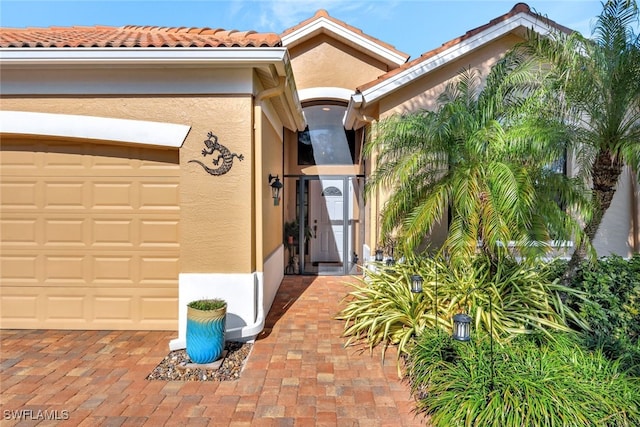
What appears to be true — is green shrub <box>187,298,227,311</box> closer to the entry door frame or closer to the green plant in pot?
the green plant in pot

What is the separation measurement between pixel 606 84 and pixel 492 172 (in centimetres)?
243

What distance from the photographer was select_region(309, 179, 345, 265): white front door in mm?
11180

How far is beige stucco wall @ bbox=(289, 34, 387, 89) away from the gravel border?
9491 millimetres

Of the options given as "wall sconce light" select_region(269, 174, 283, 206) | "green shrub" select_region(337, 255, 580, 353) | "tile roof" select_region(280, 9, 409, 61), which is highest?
"tile roof" select_region(280, 9, 409, 61)

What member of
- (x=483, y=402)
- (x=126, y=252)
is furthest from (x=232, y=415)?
(x=126, y=252)

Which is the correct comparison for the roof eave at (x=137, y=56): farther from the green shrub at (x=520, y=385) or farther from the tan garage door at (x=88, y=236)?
the green shrub at (x=520, y=385)

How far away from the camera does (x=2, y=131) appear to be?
5.62 m

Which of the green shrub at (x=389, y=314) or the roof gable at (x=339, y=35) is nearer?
the green shrub at (x=389, y=314)

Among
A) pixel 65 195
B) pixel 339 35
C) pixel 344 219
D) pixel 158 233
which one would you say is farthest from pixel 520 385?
pixel 339 35

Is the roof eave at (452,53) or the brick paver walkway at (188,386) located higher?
the roof eave at (452,53)

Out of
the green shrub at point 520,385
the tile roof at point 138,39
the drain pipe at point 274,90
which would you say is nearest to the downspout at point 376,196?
the drain pipe at point 274,90

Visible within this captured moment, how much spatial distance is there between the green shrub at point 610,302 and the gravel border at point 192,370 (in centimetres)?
512

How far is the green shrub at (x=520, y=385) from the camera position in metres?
3.25

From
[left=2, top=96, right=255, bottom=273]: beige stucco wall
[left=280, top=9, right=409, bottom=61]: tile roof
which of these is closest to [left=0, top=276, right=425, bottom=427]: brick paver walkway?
[left=2, top=96, right=255, bottom=273]: beige stucco wall
